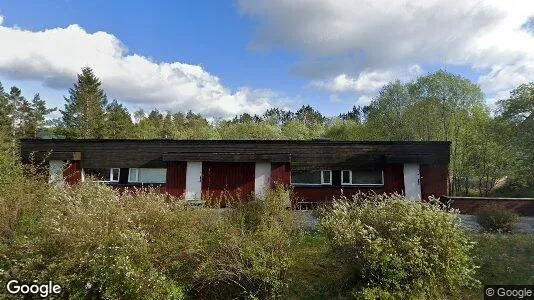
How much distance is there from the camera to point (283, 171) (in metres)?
18.0

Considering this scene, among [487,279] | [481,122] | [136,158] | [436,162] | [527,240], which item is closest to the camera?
[487,279]

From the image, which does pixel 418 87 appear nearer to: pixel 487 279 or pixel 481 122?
pixel 481 122

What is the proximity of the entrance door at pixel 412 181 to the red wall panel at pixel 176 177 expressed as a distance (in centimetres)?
1085

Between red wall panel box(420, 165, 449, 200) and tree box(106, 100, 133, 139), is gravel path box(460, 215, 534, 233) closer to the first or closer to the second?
red wall panel box(420, 165, 449, 200)

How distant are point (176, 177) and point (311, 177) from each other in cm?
677

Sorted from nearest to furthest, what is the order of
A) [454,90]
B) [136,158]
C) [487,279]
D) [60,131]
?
[487,279], [136,158], [454,90], [60,131]

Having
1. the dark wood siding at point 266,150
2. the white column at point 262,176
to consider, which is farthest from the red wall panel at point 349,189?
the white column at point 262,176

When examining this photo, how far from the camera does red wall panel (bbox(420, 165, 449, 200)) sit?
57.5ft

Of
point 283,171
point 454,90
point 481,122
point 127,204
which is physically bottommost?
point 127,204

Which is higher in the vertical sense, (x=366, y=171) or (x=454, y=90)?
(x=454, y=90)

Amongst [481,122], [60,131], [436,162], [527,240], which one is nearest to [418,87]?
[481,122]

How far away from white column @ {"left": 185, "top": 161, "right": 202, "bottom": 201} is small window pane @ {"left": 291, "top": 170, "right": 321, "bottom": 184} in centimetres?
466

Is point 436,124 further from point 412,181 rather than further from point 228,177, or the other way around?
point 228,177

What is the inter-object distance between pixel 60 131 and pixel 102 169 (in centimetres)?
3040
